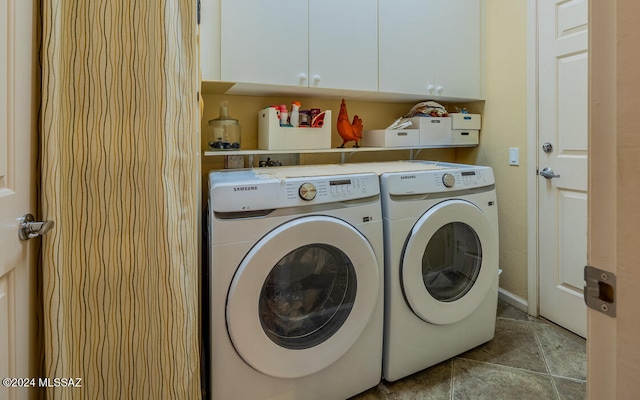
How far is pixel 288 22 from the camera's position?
183 centimetres

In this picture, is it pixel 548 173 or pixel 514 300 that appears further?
pixel 514 300

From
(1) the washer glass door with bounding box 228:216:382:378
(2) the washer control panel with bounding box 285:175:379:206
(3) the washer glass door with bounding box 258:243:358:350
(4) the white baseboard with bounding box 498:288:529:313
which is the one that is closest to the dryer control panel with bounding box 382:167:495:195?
(2) the washer control panel with bounding box 285:175:379:206

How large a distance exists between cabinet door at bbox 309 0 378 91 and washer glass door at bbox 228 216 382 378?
3.00 feet

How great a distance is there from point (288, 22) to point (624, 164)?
1732 mm

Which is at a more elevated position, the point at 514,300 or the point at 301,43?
the point at 301,43

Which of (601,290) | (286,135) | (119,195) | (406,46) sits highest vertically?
(406,46)

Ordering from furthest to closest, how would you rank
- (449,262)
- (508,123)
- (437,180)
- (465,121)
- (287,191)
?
(465,121) → (508,123) → (449,262) → (437,180) → (287,191)

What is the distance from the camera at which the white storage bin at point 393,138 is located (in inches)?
89.7

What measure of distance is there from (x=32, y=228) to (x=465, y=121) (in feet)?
8.15

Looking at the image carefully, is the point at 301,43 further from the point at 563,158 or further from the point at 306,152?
the point at 563,158

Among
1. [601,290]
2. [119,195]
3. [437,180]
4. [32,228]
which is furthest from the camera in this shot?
[437,180]

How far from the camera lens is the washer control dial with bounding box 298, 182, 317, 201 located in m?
1.40

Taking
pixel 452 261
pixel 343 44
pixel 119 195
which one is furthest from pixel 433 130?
pixel 119 195

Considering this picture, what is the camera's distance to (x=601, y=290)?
1.51ft
